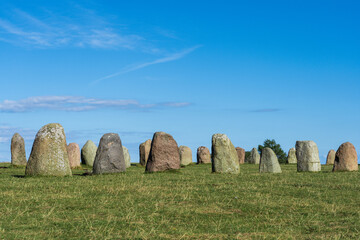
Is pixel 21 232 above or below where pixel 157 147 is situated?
below

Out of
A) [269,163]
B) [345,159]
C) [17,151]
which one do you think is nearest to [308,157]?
[345,159]

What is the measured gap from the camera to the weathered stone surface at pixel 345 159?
2534 centimetres

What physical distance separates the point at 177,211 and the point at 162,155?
11.7 meters

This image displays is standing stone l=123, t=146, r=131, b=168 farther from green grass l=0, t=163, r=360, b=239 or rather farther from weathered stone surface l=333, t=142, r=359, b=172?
green grass l=0, t=163, r=360, b=239

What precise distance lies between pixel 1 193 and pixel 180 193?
5621 millimetres

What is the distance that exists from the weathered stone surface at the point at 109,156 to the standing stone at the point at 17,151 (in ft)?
43.3

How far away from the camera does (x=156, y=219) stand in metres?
9.83

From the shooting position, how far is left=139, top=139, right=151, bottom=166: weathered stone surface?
35.6 metres

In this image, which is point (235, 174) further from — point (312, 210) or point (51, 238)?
point (51, 238)

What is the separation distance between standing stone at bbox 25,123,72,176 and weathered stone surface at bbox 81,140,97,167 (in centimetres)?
1466

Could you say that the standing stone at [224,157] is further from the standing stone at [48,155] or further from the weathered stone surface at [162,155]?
the standing stone at [48,155]

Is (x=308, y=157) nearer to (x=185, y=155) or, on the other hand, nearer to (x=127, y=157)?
(x=127, y=157)

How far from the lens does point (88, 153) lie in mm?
35031

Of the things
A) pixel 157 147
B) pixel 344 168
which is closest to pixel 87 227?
pixel 157 147
